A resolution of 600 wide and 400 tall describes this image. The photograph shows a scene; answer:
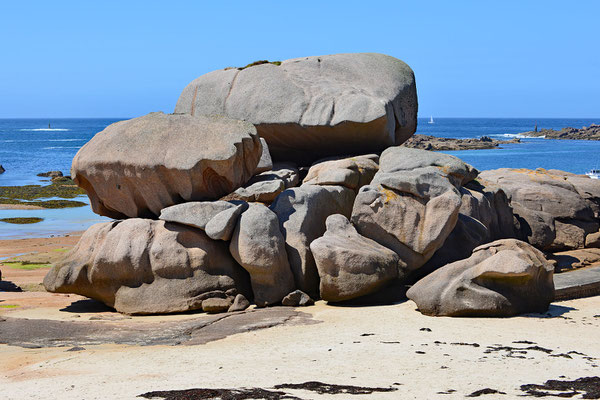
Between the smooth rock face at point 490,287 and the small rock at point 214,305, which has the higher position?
the smooth rock face at point 490,287

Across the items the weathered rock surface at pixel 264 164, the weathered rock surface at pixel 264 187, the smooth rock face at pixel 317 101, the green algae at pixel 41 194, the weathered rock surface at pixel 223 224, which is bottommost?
the green algae at pixel 41 194

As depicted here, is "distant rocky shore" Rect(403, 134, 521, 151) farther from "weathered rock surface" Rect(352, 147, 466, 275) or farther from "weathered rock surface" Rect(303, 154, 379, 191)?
"weathered rock surface" Rect(352, 147, 466, 275)

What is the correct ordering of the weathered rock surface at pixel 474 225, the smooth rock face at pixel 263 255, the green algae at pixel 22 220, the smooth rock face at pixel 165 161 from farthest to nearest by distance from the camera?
the green algae at pixel 22 220 → the weathered rock surface at pixel 474 225 → the smooth rock face at pixel 165 161 → the smooth rock face at pixel 263 255

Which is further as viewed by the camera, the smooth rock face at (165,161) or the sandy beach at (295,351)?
the smooth rock face at (165,161)

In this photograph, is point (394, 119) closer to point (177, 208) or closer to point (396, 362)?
point (177, 208)

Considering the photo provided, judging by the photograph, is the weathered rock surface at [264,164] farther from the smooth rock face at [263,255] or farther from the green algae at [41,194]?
the green algae at [41,194]

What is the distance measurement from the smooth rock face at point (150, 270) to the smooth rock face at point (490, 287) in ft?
11.9

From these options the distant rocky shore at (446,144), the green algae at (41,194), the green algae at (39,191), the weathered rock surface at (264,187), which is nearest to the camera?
the weathered rock surface at (264,187)

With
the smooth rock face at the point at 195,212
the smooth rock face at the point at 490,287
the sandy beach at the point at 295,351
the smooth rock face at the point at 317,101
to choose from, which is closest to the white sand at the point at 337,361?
the sandy beach at the point at 295,351

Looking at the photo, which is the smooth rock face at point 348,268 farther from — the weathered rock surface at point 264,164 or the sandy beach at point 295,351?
the weathered rock surface at point 264,164

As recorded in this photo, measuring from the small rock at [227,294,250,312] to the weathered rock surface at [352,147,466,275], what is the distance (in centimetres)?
256

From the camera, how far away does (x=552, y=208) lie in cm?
1850

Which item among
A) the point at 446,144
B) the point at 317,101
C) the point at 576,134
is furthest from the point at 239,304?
the point at 576,134

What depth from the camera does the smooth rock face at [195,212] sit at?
13.7m
